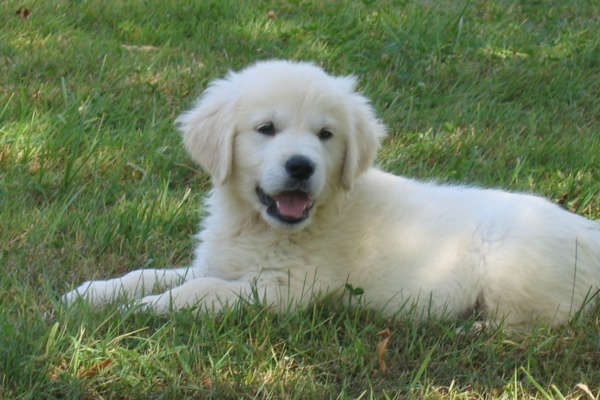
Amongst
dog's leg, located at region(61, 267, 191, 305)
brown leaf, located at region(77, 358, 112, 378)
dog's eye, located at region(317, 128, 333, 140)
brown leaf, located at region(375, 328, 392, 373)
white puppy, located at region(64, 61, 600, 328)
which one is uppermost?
dog's eye, located at region(317, 128, 333, 140)

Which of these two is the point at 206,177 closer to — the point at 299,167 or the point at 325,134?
the point at 325,134

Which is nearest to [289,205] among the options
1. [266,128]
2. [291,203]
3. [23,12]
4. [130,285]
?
[291,203]

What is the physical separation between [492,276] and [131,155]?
7.07 feet

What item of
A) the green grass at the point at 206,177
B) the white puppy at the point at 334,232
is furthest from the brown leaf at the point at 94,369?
the white puppy at the point at 334,232

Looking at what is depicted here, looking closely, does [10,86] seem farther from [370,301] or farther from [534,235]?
[534,235]

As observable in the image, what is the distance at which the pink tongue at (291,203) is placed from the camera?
318cm

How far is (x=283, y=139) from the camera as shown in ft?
10.2

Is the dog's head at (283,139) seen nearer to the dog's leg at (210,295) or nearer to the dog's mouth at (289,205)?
the dog's mouth at (289,205)

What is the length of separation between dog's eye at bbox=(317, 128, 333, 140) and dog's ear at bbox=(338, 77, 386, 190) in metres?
0.09

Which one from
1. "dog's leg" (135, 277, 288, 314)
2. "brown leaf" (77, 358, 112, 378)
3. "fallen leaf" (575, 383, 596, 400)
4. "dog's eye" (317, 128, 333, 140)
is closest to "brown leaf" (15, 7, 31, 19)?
"dog's eye" (317, 128, 333, 140)

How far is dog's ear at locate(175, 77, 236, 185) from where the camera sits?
127 inches

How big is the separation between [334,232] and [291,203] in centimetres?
26

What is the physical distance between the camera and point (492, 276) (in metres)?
3.20

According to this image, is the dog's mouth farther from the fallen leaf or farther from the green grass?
the fallen leaf
